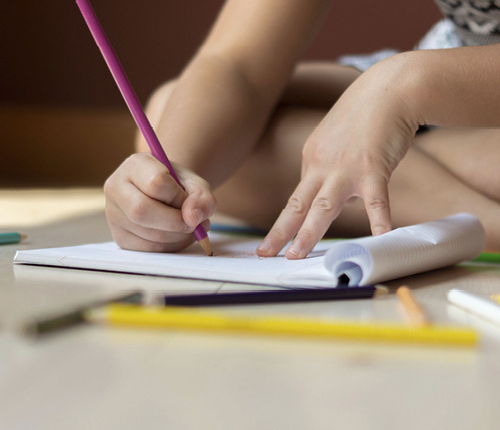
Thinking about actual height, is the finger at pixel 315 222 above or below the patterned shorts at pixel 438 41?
below

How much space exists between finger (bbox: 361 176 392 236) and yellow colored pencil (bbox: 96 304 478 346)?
20 centimetres

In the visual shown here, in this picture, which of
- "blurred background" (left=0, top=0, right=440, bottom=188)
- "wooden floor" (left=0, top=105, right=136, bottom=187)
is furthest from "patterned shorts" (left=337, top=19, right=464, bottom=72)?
"wooden floor" (left=0, top=105, right=136, bottom=187)

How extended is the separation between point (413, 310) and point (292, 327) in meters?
0.09

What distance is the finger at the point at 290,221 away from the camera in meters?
0.52

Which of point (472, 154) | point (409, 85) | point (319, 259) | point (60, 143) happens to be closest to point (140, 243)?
point (319, 259)

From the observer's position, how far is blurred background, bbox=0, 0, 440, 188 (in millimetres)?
2109

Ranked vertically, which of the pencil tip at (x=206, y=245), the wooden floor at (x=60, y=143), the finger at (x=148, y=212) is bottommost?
the pencil tip at (x=206, y=245)

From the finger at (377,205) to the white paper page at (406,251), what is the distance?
0.06 feet

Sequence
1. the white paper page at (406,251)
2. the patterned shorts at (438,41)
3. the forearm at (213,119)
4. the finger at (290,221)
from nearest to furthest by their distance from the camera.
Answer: the white paper page at (406,251) → the finger at (290,221) → the forearm at (213,119) → the patterned shorts at (438,41)

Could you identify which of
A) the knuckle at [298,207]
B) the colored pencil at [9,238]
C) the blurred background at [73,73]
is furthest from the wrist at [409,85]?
the blurred background at [73,73]

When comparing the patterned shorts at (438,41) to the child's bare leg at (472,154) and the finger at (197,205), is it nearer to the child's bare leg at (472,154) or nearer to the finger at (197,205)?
the child's bare leg at (472,154)

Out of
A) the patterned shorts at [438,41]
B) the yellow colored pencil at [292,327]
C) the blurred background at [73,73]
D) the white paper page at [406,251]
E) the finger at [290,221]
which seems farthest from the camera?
the blurred background at [73,73]

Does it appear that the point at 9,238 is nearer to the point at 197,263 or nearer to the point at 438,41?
the point at 197,263

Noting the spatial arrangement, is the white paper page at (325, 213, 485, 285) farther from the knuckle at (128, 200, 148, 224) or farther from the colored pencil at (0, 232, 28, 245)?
the colored pencil at (0, 232, 28, 245)
